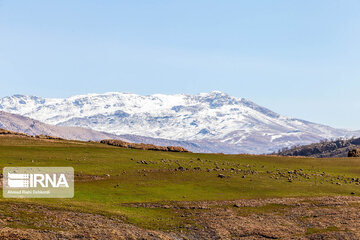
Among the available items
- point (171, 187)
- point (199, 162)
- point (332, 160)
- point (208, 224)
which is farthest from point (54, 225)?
point (332, 160)

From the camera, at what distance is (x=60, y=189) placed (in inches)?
2472

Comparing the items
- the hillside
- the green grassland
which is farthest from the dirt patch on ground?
the green grassland

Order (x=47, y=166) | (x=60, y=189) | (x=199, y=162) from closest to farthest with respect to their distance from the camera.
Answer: (x=60, y=189) → (x=47, y=166) → (x=199, y=162)

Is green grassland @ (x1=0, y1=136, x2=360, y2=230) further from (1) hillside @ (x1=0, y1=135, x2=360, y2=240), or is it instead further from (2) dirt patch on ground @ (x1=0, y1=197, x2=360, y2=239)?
(2) dirt patch on ground @ (x1=0, y1=197, x2=360, y2=239)

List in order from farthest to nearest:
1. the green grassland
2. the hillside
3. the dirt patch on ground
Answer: the green grassland
the hillside
the dirt patch on ground

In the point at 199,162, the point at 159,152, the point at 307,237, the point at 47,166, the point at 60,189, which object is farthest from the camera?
the point at 159,152

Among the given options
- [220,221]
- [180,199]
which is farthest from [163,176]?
[220,221]

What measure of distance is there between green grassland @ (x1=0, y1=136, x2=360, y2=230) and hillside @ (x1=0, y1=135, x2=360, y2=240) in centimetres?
16

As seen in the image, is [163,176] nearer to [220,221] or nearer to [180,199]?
[180,199]

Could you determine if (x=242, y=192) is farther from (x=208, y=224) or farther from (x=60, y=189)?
(x=60, y=189)

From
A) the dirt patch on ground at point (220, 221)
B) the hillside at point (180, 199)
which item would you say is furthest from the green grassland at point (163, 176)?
the dirt patch on ground at point (220, 221)

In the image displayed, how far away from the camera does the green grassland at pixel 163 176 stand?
192ft

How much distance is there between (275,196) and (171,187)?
1558 cm

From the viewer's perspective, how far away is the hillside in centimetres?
4959
